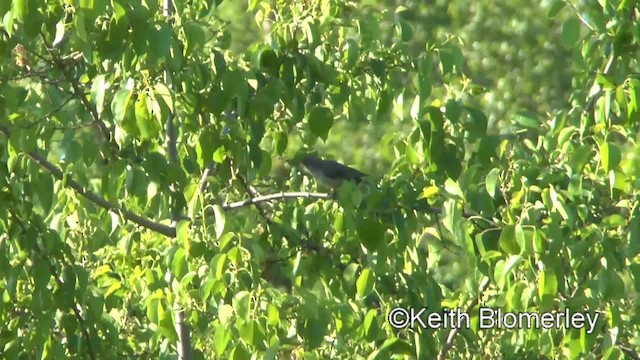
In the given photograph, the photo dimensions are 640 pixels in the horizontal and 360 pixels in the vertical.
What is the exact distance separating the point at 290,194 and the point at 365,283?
55 cm

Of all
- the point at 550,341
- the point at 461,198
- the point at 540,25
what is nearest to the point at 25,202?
the point at 461,198

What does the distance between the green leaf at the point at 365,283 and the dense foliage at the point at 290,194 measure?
0.16ft

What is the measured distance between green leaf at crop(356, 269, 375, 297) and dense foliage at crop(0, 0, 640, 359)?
0.16 feet

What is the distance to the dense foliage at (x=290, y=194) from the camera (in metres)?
3.43

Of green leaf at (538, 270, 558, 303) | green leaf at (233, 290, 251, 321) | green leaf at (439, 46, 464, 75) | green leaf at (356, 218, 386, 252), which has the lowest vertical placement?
green leaf at (233, 290, 251, 321)

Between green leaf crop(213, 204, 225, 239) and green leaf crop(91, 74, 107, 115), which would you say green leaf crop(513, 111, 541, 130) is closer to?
green leaf crop(213, 204, 225, 239)

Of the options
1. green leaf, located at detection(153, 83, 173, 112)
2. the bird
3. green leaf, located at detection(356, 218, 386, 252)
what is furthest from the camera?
the bird

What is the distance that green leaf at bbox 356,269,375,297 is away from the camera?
374 cm

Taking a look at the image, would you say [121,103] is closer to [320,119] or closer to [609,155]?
[320,119]

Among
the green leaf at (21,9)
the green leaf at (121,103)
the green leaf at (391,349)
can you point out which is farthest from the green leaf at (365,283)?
the green leaf at (21,9)

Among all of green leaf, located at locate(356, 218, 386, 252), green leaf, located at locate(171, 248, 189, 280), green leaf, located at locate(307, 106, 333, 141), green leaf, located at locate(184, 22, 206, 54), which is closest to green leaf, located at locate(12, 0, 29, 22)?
green leaf, located at locate(184, 22, 206, 54)

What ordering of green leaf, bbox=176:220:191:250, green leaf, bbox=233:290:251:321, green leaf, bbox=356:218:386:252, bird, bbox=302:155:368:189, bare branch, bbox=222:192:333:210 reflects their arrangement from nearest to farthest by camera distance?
green leaf, bbox=233:290:251:321 → green leaf, bbox=176:220:191:250 → green leaf, bbox=356:218:386:252 → bare branch, bbox=222:192:333:210 → bird, bbox=302:155:368:189

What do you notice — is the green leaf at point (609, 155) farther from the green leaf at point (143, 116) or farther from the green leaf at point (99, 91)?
the green leaf at point (99, 91)

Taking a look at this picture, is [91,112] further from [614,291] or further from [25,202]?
[614,291]
